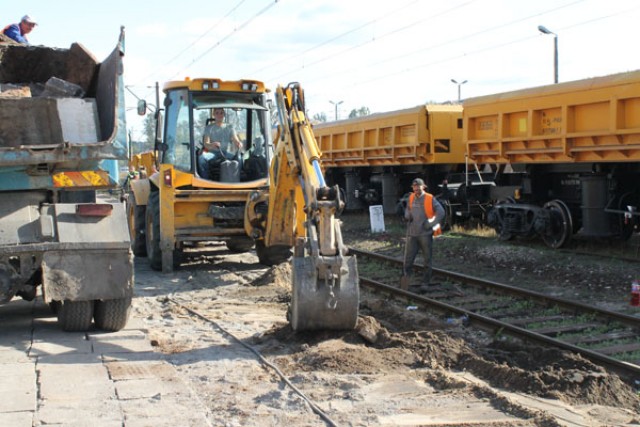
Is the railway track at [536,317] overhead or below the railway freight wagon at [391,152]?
below

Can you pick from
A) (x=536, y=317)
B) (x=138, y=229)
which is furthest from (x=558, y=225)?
(x=138, y=229)

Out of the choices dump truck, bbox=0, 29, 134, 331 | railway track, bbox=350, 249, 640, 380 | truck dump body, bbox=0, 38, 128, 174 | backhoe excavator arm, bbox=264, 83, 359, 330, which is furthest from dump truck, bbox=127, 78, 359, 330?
dump truck, bbox=0, 29, 134, 331

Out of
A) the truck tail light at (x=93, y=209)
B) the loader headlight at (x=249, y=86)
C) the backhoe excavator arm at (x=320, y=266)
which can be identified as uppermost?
the loader headlight at (x=249, y=86)

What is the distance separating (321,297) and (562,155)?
27.0 ft

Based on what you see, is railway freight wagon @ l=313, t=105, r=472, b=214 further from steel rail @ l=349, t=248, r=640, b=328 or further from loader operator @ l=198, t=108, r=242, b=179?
loader operator @ l=198, t=108, r=242, b=179

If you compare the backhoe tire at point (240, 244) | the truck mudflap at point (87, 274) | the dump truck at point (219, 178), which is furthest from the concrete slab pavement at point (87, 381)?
the backhoe tire at point (240, 244)

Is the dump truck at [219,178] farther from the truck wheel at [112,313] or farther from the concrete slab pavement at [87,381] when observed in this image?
the concrete slab pavement at [87,381]

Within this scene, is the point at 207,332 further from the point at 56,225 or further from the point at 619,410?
the point at 619,410

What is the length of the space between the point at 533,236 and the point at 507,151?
5.65ft

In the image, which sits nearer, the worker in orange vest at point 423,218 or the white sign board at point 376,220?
the worker in orange vest at point 423,218

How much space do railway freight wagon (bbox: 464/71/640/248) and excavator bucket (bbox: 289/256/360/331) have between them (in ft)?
22.7

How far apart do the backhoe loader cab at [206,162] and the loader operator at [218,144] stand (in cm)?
2

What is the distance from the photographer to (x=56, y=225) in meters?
7.34

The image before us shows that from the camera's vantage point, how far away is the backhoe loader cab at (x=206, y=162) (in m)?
12.4
